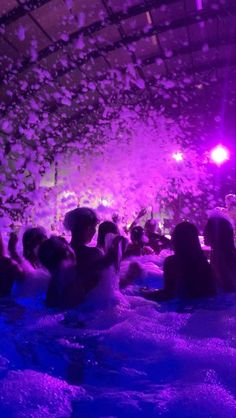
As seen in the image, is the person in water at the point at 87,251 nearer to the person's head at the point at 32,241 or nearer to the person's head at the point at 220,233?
the person's head at the point at 32,241

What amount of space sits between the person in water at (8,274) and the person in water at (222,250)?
5.93ft

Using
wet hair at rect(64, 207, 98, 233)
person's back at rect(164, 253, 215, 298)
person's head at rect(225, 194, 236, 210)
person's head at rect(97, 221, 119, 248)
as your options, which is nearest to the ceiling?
person's head at rect(225, 194, 236, 210)

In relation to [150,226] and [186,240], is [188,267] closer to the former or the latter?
[186,240]

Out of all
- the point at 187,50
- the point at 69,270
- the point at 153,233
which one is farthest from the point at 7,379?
the point at 187,50

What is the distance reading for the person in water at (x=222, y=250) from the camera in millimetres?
3462

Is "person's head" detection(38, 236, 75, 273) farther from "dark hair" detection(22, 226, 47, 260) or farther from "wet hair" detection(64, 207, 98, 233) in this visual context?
"dark hair" detection(22, 226, 47, 260)

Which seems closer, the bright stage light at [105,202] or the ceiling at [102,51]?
the ceiling at [102,51]

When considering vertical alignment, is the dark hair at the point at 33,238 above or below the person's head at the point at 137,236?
below

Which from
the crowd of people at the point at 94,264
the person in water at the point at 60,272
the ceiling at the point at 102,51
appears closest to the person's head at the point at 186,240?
the crowd of people at the point at 94,264

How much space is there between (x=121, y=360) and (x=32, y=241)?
1918mm

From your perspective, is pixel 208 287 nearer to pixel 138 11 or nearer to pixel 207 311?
pixel 207 311

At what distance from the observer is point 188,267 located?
327 cm

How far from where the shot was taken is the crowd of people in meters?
3.06

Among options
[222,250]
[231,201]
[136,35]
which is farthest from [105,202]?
[222,250]
